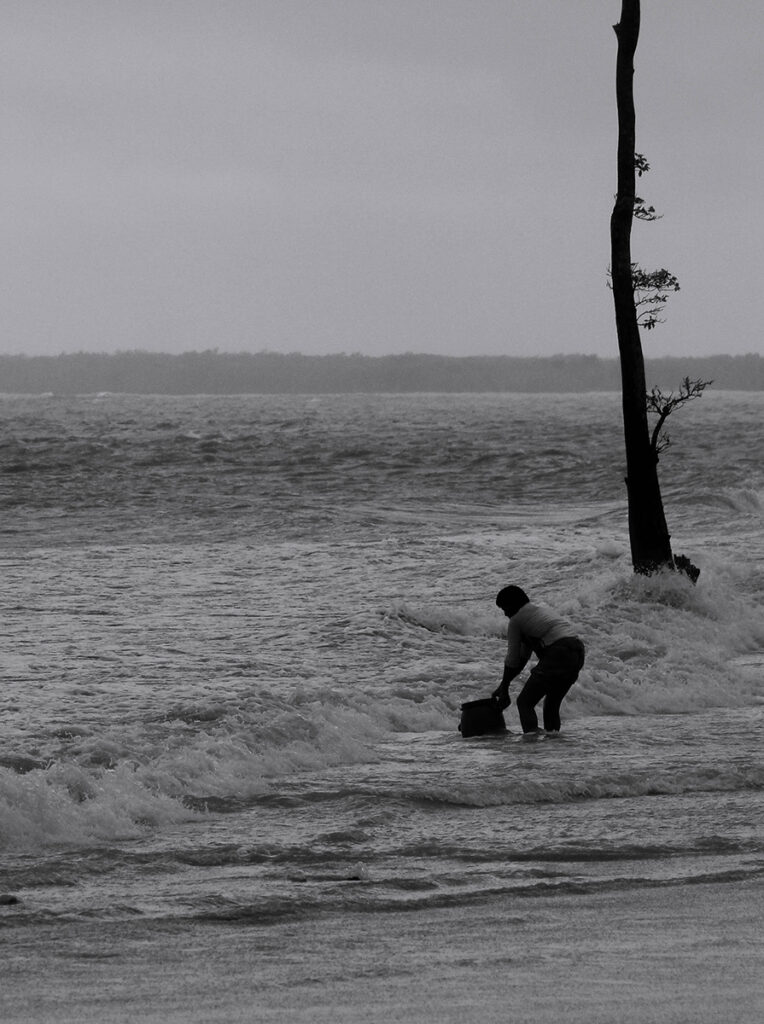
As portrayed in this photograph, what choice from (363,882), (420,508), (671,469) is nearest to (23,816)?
(363,882)

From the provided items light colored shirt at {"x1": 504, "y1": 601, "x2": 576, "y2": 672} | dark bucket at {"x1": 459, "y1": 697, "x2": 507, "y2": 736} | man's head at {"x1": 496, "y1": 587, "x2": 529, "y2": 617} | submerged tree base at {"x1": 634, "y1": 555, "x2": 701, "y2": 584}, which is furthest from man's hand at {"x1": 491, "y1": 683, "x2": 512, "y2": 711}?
submerged tree base at {"x1": 634, "y1": 555, "x2": 701, "y2": 584}

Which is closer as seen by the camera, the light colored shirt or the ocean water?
the ocean water

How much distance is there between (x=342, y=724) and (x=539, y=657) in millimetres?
1816

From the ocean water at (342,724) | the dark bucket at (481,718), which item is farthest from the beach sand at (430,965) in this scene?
the dark bucket at (481,718)

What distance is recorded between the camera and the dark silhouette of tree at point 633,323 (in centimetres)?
2048

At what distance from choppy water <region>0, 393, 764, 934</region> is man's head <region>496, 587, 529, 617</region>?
3.76 ft

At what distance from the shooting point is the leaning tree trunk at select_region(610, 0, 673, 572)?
20500mm

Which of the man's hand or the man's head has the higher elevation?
the man's head

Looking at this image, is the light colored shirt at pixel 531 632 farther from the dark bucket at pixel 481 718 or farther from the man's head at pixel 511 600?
the dark bucket at pixel 481 718

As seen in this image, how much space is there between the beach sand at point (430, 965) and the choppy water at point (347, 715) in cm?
34

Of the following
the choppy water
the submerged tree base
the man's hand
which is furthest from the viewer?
the submerged tree base

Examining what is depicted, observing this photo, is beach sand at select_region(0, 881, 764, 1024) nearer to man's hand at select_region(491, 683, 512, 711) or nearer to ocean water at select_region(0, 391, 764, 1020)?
ocean water at select_region(0, 391, 764, 1020)

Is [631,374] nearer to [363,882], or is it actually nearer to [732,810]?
[732,810]

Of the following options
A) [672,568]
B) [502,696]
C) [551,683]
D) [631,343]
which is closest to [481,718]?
[502,696]
